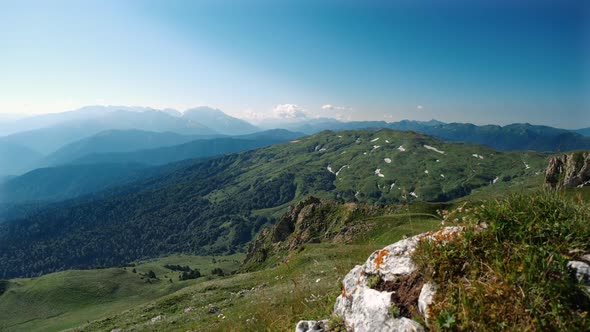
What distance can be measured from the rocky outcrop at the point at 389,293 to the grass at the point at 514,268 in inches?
11.0

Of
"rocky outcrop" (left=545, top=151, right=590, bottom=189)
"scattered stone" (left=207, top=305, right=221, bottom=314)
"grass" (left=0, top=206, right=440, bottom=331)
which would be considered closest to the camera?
"grass" (left=0, top=206, right=440, bottom=331)

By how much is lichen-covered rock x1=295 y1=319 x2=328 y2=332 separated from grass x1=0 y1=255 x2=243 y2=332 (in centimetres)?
7731

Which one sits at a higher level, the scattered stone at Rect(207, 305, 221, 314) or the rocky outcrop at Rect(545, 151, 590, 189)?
the rocky outcrop at Rect(545, 151, 590, 189)

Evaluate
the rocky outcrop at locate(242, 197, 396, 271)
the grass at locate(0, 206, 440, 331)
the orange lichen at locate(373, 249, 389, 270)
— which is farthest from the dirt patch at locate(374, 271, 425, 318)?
the rocky outcrop at locate(242, 197, 396, 271)

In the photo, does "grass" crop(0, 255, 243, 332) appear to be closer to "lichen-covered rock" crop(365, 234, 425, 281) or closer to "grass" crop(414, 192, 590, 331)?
"lichen-covered rock" crop(365, 234, 425, 281)

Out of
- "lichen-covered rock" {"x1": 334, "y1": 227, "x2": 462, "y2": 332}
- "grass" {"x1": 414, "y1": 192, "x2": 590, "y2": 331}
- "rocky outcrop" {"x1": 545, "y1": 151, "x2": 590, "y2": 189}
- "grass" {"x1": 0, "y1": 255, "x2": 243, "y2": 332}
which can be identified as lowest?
"grass" {"x1": 0, "y1": 255, "x2": 243, "y2": 332}

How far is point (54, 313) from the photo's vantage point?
8062cm

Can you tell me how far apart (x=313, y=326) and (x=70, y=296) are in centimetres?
10936

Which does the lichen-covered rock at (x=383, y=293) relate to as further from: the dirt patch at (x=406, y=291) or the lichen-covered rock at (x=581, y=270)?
the lichen-covered rock at (x=581, y=270)

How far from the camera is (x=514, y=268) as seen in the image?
4.05 meters

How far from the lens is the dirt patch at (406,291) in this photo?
490 cm

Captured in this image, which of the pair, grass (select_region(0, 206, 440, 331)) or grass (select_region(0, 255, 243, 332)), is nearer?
grass (select_region(0, 206, 440, 331))

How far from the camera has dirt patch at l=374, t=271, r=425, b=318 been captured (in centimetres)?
490

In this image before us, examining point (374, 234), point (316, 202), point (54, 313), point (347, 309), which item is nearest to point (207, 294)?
point (374, 234)
